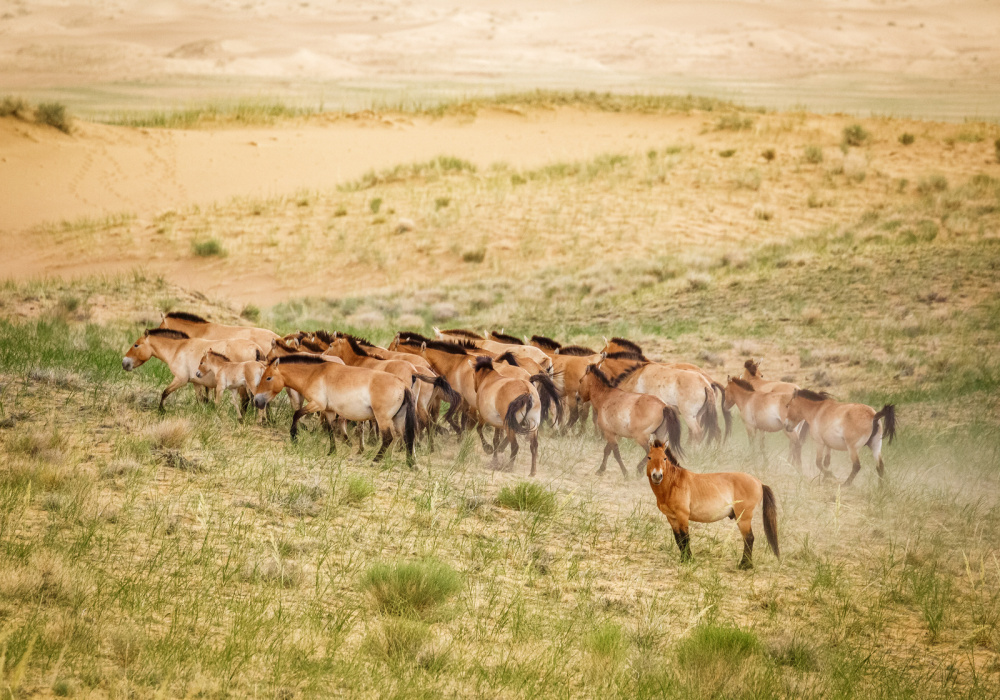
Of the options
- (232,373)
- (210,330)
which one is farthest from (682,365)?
(210,330)

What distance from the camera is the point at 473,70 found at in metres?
76.6

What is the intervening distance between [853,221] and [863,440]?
56.4ft

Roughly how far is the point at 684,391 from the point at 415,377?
9.76 ft

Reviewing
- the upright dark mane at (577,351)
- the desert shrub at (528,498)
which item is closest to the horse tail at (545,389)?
the upright dark mane at (577,351)

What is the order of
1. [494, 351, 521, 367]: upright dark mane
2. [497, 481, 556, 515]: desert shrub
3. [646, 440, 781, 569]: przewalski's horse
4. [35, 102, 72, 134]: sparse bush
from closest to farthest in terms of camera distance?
[646, 440, 781, 569]: przewalski's horse
[497, 481, 556, 515]: desert shrub
[494, 351, 521, 367]: upright dark mane
[35, 102, 72, 134]: sparse bush

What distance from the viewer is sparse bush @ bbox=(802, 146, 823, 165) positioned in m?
29.7

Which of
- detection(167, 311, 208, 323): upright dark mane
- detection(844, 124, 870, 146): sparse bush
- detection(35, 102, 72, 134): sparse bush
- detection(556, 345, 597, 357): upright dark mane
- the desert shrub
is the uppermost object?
detection(844, 124, 870, 146): sparse bush

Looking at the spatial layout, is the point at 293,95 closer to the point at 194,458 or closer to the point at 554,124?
the point at 554,124

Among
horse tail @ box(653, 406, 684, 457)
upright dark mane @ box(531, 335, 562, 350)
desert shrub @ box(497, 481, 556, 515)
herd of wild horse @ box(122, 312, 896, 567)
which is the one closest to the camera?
desert shrub @ box(497, 481, 556, 515)

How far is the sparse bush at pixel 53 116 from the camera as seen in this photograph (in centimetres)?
3388

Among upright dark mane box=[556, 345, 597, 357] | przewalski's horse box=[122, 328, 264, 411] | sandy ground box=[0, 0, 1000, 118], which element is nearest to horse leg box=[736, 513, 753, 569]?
upright dark mane box=[556, 345, 597, 357]

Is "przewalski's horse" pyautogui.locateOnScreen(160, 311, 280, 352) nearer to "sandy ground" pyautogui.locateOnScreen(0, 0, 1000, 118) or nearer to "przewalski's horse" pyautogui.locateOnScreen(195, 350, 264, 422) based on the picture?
"przewalski's horse" pyautogui.locateOnScreen(195, 350, 264, 422)

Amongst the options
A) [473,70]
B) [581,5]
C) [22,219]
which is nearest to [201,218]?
[22,219]

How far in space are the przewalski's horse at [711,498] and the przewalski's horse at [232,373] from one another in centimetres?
475
